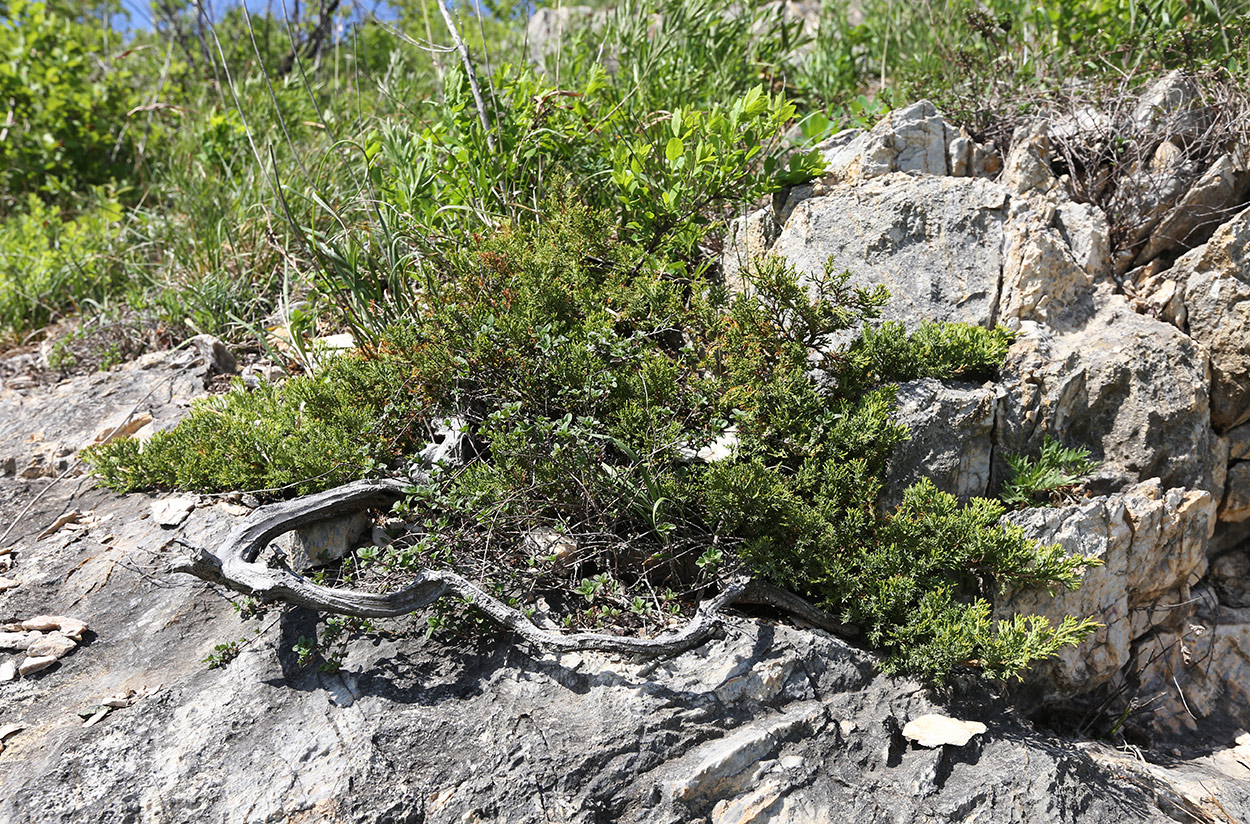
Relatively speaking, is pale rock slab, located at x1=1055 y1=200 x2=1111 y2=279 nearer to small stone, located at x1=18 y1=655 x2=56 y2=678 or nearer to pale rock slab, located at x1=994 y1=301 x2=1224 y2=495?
pale rock slab, located at x1=994 y1=301 x2=1224 y2=495

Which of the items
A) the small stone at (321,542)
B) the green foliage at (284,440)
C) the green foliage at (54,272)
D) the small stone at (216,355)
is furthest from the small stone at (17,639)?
the green foliage at (54,272)

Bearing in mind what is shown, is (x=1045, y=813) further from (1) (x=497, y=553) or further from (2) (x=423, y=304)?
(2) (x=423, y=304)

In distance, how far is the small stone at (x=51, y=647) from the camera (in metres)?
3.19

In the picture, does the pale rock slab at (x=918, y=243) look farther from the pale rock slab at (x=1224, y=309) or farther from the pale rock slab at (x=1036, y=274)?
the pale rock slab at (x=1224, y=309)

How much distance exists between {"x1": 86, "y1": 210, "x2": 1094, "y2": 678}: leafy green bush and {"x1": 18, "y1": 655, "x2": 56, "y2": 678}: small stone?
0.93 m

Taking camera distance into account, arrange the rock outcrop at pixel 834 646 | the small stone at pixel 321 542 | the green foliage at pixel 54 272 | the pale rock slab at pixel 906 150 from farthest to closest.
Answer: the green foliage at pixel 54 272 → the pale rock slab at pixel 906 150 → the small stone at pixel 321 542 → the rock outcrop at pixel 834 646

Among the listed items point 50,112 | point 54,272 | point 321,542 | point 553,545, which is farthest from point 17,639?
point 50,112

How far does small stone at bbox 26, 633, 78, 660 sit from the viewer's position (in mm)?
3189

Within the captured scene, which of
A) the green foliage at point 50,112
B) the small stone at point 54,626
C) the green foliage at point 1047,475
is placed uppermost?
the green foliage at point 50,112

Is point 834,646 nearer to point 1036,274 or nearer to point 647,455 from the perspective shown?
point 647,455

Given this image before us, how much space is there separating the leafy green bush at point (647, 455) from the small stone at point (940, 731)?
0.63 ft

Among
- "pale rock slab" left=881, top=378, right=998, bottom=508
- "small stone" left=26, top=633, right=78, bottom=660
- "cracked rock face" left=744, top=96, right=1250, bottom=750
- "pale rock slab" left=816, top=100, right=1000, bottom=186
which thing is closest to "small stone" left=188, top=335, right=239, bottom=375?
"small stone" left=26, top=633, right=78, bottom=660

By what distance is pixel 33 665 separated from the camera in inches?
123

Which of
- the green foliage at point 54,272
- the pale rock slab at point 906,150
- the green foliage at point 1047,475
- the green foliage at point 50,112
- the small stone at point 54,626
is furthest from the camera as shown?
the green foliage at point 50,112
